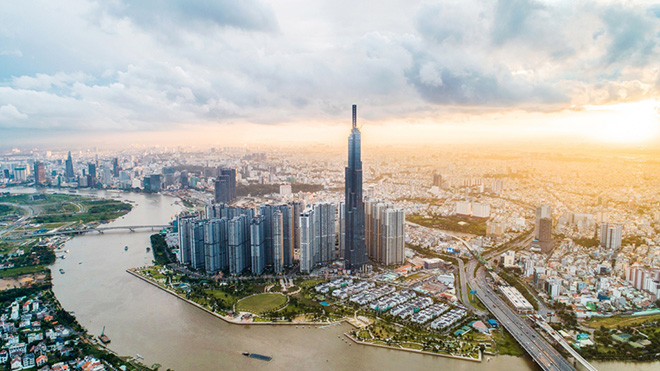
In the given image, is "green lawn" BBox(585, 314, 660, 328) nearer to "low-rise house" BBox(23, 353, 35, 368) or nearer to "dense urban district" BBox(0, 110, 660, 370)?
"dense urban district" BBox(0, 110, 660, 370)

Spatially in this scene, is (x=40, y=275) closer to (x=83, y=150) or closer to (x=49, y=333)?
(x=49, y=333)

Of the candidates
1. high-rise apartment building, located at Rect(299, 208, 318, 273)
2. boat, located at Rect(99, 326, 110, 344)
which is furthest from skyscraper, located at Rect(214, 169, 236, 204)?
boat, located at Rect(99, 326, 110, 344)

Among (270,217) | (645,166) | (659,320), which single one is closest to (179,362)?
(270,217)

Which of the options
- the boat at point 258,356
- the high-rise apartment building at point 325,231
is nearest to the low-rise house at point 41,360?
the boat at point 258,356

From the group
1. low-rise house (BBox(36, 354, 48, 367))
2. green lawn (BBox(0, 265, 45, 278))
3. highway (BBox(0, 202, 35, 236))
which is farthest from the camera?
highway (BBox(0, 202, 35, 236))

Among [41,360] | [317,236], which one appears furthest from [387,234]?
[41,360]

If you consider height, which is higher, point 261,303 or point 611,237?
point 611,237

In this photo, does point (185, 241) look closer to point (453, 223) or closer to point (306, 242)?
point (306, 242)
